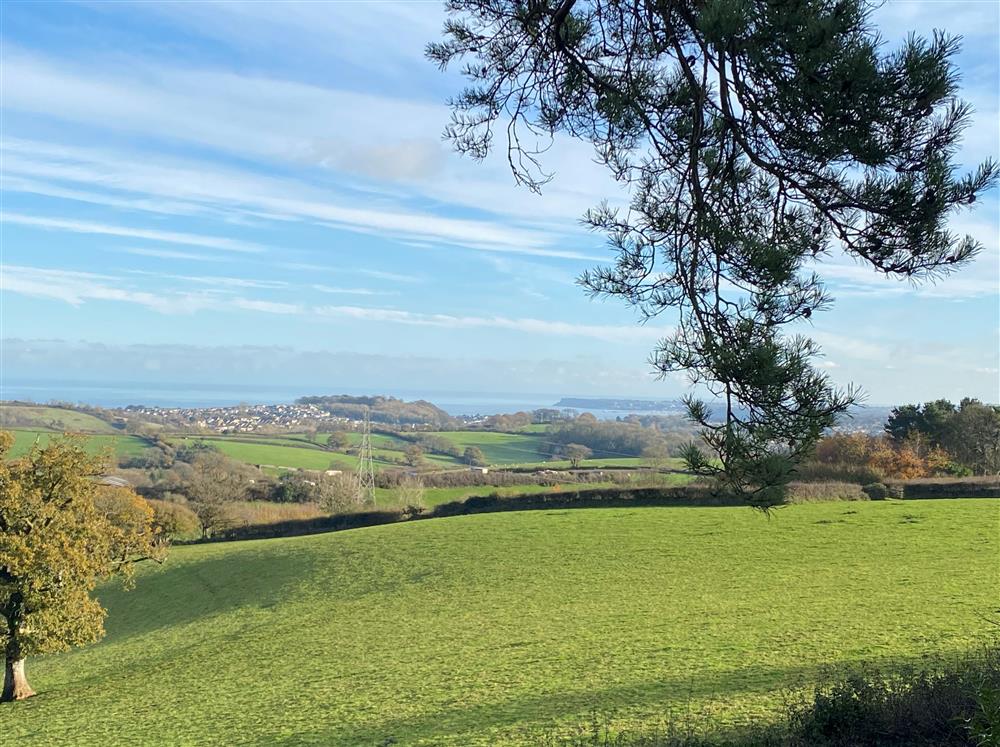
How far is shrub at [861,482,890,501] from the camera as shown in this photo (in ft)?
97.6

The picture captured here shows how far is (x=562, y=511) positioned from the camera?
101 ft

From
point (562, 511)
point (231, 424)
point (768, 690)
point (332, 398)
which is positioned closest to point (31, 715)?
point (768, 690)

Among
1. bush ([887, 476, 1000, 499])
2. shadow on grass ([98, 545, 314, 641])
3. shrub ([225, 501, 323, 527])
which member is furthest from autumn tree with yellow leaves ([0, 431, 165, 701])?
bush ([887, 476, 1000, 499])

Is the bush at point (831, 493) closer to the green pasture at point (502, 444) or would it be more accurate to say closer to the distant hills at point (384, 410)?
the green pasture at point (502, 444)

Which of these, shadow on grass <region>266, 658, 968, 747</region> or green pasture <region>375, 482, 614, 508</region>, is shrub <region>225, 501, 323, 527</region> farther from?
shadow on grass <region>266, 658, 968, 747</region>

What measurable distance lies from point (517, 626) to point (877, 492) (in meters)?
21.8

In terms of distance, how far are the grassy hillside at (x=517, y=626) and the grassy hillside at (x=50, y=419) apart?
71.3m

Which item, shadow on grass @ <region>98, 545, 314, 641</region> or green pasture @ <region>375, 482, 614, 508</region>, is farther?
green pasture @ <region>375, 482, 614, 508</region>

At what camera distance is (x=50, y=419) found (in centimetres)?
9150

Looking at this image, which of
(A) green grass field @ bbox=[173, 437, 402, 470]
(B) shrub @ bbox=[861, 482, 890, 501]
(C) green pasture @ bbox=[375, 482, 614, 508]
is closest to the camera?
(B) shrub @ bbox=[861, 482, 890, 501]

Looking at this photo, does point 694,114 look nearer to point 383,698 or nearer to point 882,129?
point 882,129

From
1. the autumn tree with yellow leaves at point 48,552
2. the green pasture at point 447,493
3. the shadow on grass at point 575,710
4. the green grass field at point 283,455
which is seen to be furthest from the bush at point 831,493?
the green grass field at point 283,455

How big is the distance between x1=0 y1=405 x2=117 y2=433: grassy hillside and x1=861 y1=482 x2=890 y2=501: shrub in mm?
83840

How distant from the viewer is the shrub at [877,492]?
29.7 meters
